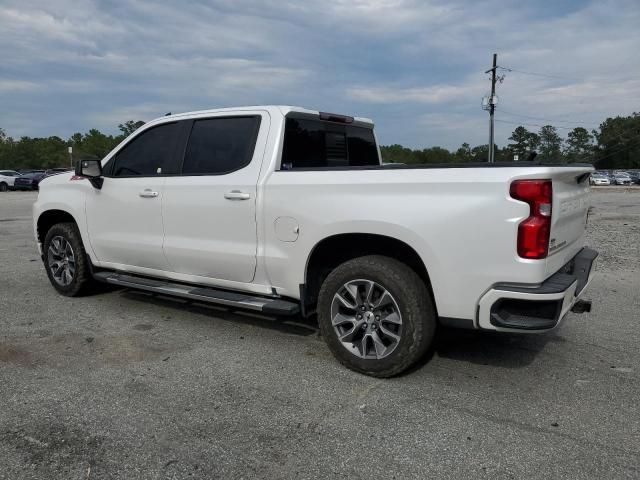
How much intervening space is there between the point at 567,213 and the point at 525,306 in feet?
2.57

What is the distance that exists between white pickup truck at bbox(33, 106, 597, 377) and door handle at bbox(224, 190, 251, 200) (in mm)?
14

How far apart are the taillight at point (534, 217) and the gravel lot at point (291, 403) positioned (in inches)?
39.4

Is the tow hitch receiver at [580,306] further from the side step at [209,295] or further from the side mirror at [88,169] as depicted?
the side mirror at [88,169]

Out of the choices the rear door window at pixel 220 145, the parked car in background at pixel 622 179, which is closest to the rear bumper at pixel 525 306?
the rear door window at pixel 220 145

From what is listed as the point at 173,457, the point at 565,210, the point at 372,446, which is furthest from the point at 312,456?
the point at 565,210

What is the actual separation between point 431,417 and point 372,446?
0.50 metres

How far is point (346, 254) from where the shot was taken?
4141mm

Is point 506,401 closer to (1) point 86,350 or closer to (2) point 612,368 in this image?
(2) point 612,368

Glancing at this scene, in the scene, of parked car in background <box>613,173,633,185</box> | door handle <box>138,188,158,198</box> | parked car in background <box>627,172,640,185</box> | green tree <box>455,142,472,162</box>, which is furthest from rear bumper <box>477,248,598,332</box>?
parked car in background <box>627,172,640,185</box>

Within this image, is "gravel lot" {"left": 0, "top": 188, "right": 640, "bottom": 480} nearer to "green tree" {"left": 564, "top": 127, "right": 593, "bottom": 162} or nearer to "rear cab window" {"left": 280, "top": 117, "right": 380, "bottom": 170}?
"rear cab window" {"left": 280, "top": 117, "right": 380, "bottom": 170}

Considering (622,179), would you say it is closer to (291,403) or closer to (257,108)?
(257,108)

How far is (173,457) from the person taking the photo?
2770mm

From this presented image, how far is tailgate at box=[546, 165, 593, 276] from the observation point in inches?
129

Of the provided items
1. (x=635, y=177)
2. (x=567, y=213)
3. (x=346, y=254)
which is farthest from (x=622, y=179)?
(x=346, y=254)
